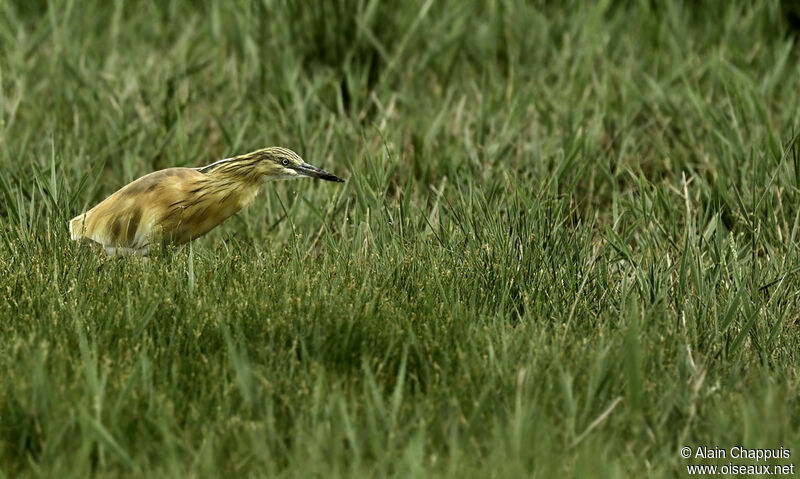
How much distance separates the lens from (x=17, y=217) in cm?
485

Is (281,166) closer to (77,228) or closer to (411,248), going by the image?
(411,248)

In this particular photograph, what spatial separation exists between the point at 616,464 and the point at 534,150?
9.81 ft

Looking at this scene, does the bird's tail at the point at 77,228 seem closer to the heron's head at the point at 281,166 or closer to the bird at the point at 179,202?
the bird at the point at 179,202

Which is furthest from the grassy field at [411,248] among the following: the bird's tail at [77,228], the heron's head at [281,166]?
the heron's head at [281,166]

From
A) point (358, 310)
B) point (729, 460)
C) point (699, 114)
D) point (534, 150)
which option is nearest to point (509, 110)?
point (534, 150)

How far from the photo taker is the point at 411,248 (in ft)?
14.3

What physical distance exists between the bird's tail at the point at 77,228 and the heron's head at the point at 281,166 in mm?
699

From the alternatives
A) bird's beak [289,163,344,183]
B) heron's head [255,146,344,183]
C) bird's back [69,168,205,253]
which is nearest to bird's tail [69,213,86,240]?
bird's back [69,168,205,253]

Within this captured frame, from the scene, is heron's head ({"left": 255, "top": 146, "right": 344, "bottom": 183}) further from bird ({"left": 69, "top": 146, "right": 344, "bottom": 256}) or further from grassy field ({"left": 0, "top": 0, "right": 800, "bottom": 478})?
grassy field ({"left": 0, "top": 0, "right": 800, "bottom": 478})

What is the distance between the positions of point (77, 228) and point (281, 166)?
0.81 metres

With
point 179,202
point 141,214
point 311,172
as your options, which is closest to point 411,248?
point 311,172

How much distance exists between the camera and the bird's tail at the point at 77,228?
173 inches

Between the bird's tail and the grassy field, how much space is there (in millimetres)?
72

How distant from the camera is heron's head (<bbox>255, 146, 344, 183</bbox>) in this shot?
4357 millimetres
